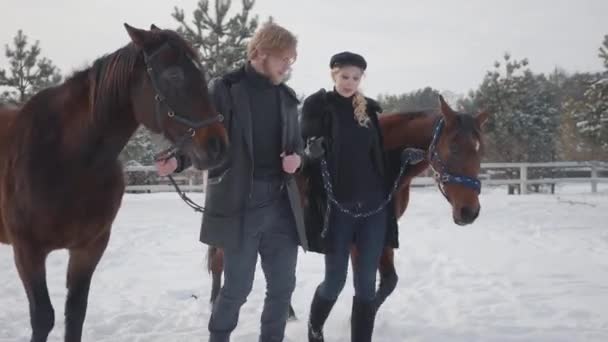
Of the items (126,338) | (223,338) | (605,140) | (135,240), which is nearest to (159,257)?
(135,240)

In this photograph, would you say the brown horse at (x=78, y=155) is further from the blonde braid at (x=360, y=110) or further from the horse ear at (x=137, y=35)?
the blonde braid at (x=360, y=110)

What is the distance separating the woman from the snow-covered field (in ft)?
2.72

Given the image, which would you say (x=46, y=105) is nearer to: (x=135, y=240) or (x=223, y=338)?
(x=223, y=338)

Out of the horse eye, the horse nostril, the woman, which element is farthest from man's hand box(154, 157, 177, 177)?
the woman

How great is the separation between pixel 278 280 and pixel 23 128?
1.70 meters

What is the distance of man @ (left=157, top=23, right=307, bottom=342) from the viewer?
2.15m

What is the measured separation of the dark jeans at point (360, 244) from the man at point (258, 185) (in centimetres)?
44

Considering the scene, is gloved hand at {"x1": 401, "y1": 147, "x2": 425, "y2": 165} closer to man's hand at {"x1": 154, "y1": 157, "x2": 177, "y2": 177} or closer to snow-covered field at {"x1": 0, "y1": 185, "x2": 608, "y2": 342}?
snow-covered field at {"x1": 0, "y1": 185, "x2": 608, "y2": 342}

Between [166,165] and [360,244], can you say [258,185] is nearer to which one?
[166,165]

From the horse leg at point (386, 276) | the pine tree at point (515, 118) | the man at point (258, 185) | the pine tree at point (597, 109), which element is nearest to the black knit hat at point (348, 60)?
the man at point (258, 185)

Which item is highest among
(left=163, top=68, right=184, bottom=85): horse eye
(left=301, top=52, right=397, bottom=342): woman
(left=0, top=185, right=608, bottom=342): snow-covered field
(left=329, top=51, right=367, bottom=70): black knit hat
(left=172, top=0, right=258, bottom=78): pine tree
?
(left=172, top=0, right=258, bottom=78): pine tree

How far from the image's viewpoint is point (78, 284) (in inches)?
112

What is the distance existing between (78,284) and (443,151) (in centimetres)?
233

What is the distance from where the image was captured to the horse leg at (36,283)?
2.56 meters
